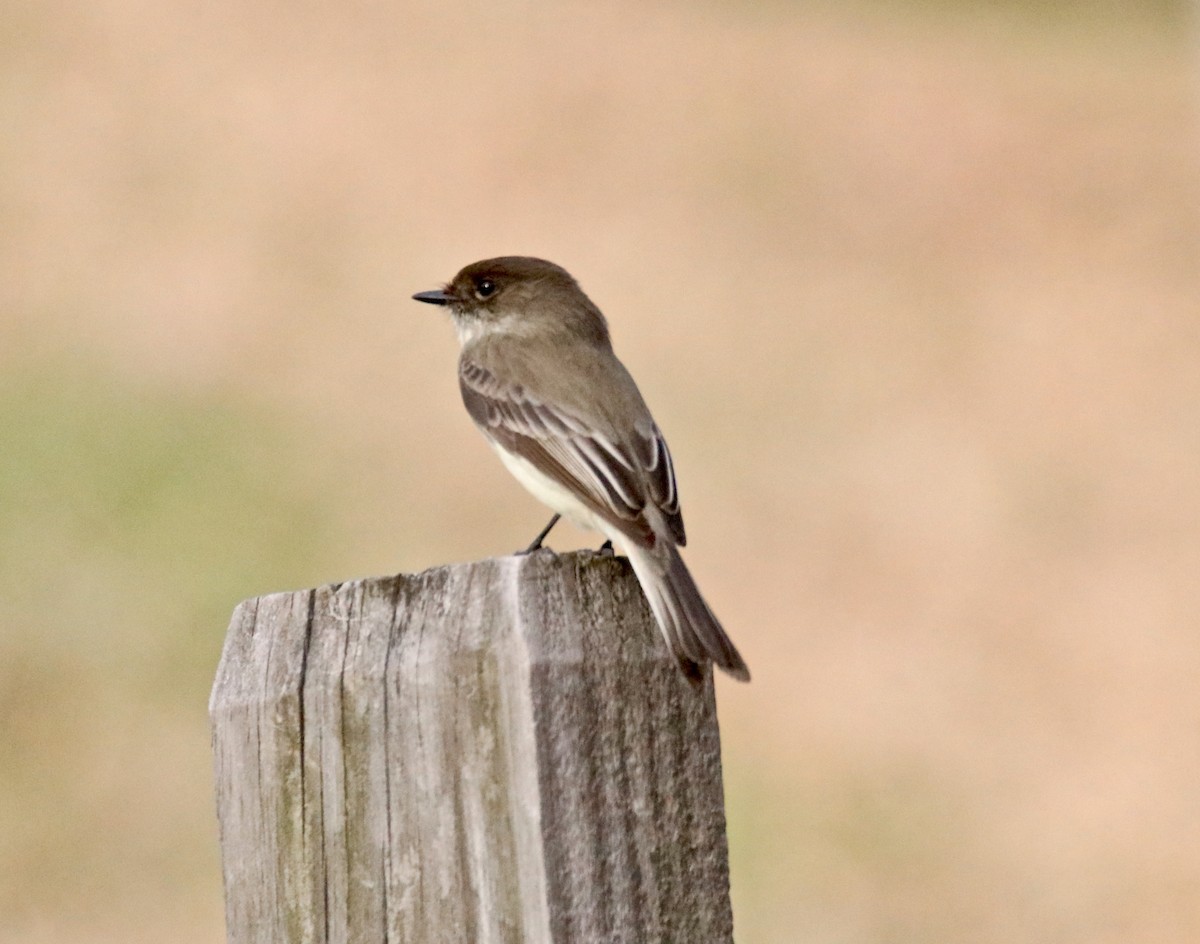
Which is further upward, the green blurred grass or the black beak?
the black beak

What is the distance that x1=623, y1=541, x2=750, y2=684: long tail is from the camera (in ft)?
8.29

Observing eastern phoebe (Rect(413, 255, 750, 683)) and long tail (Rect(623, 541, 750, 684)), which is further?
eastern phoebe (Rect(413, 255, 750, 683))

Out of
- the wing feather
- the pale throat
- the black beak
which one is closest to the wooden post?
the wing feather

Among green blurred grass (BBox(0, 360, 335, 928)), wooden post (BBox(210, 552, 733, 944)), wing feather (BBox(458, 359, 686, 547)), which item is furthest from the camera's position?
green blurred grass (BBox(0, 360, 335, 928))

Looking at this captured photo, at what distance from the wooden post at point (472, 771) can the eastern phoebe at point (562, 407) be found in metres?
0.87

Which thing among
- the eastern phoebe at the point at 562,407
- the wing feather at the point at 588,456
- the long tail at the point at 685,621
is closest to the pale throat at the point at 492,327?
the eastern phoebe at the point at 562,407

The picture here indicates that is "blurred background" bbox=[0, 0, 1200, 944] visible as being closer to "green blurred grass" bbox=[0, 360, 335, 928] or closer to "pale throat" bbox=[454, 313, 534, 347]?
"green blurred grass" bbox=[0, 360, 335, 928]

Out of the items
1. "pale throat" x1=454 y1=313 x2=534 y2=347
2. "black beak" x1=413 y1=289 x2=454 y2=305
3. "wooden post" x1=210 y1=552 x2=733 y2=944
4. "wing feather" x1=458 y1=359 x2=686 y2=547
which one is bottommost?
"wooden post" x1=210 y1=552 x2=733 y2=944

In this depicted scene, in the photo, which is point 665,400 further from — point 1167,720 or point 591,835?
point 591,835

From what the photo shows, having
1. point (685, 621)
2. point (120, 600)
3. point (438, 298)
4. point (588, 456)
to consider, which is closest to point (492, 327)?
point (438, 298)

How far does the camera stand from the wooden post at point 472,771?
232cm

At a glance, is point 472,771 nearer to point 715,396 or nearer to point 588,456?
point 588,456

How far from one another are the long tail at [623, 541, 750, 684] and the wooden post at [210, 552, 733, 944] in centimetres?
3

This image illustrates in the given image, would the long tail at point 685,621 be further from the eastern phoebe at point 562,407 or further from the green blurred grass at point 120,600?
the green blurred grass at point 120,600
